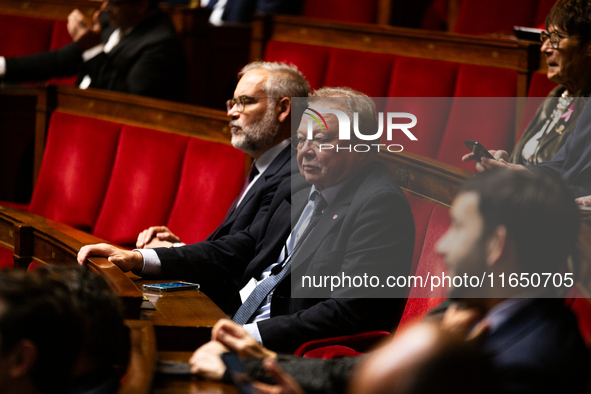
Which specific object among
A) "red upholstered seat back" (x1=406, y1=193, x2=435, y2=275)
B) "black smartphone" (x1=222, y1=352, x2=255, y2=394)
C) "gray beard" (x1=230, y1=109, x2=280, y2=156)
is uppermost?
"gray beard" (x1=230, y1=109, x2=280, y2=156)

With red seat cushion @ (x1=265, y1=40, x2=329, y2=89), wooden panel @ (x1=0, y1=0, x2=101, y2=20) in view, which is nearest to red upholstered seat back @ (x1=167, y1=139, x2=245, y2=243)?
red seat cushion @ (x1=265, y1=40, x2=329, y2=89)

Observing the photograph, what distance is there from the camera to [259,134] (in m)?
1.25

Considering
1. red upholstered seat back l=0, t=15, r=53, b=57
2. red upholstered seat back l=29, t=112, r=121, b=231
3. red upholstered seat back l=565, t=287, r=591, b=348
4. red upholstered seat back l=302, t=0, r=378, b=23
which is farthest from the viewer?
red upholstered seat back l=0, t=15, r=53, b=57

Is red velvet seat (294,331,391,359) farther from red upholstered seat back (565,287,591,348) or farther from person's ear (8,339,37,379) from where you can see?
person's ear (8,339,37,379)

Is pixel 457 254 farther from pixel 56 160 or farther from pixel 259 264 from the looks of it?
pixel 56 160

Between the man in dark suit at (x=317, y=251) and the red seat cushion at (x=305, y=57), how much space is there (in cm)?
67

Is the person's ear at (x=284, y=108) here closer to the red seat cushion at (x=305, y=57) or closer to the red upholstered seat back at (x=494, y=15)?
the red seat cushion at (x=305, y=57)

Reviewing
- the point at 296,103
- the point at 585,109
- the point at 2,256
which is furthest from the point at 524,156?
the point at 2,256

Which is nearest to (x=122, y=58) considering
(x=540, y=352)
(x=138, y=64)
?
(x=138, y=64)

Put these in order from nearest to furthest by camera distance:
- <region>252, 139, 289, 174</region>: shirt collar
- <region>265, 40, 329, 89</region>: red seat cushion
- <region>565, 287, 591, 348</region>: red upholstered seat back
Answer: <region>565, 287, 591, 348</region>: red upholstered seat back < <region>252, 139, 289, 174</region>: shirt collar < <region>265, 40, 329, 89</region>: red seat cushion

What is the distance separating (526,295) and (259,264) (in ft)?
1.98

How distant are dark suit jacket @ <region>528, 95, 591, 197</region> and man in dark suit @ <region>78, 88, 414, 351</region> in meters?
0.28

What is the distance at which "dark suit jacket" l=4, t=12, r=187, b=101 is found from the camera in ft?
5.97

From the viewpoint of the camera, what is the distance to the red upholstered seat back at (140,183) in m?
1.47
